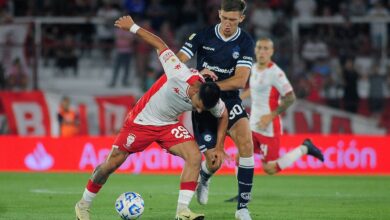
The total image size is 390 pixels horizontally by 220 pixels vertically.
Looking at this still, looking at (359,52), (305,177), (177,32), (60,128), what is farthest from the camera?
(177,32)

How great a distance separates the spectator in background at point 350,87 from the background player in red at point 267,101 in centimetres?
783

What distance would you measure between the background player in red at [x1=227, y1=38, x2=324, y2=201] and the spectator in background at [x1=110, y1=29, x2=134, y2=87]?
8792mm

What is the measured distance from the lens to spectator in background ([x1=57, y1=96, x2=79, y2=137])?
21.4m

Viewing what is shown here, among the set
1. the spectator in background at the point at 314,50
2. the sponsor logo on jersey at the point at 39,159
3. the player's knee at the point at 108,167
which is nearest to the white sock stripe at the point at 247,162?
the player's knee at the point at 108,167

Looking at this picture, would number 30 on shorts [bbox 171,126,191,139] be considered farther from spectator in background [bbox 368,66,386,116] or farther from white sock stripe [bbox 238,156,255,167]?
spectator in background [bbox 368,66,386,116]

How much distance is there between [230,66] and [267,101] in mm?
3464

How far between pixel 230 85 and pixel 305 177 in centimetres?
858

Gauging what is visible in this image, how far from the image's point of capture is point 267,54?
14.0m

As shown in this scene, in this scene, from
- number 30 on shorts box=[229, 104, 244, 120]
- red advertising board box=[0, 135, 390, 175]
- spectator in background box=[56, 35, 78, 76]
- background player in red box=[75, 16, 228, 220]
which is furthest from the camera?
spectator in background box=[56, 35, 78, 76]

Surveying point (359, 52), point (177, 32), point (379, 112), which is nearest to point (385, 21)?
point (359, 52)

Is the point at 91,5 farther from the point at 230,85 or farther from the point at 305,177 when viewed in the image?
the point at 230,85

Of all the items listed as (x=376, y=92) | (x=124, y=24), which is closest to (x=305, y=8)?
(x=376, y=92)

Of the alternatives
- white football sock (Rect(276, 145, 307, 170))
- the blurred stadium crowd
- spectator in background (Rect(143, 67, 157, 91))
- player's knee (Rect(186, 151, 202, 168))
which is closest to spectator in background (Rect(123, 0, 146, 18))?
the blurred stadium crowd

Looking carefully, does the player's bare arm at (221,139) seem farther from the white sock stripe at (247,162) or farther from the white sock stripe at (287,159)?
the white sock stripe at (287,159)
